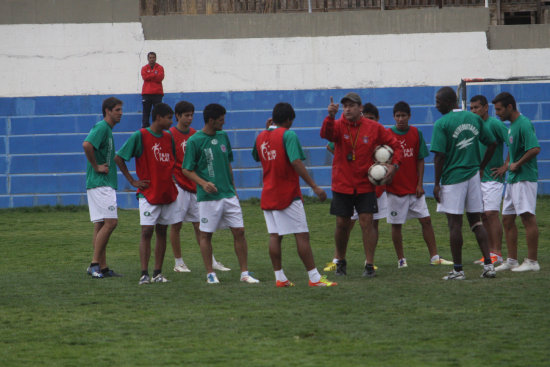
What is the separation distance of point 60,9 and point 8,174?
160 inches

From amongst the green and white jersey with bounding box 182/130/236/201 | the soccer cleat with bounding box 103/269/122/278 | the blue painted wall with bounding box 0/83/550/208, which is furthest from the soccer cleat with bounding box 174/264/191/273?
the blue painted wall with bounding box 0/83/550/208

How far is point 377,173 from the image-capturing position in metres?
8.12

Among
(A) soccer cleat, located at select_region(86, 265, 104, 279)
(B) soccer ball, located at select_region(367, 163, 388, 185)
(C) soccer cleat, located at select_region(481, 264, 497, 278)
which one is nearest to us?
(C) soccer cleat, located at select_region(481, 264, 497, 278)

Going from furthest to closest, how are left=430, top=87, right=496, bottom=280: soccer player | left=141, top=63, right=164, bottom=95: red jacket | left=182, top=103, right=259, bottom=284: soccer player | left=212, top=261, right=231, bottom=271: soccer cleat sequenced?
left=141, top=63, right=164, bottom=95: red jacket, left=212, top=261, right=231, bottom=271: soccer cleat, left=182, top=103, right=259, bottom=284: soccer player, left=430, top=87, right=496, bottom=280: soccer player

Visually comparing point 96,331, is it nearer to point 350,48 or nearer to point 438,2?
point 350,48

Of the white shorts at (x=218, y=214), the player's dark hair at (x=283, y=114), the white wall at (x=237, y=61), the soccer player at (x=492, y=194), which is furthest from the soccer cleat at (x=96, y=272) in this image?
the white wall at (x=237, y=61)

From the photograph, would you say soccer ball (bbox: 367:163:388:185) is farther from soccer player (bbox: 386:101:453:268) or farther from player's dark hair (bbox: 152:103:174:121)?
player's dark hair (bbox: 152:103:174:121)

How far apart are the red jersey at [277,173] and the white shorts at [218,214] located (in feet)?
2.07

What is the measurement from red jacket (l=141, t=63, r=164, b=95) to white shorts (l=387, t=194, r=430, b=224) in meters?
9.51

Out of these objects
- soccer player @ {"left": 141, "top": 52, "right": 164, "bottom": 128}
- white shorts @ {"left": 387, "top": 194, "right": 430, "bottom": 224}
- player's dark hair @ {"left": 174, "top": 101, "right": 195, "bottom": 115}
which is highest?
soccer player @ {"left": 141, "top": 52, "right": 164, "bottom": 128}

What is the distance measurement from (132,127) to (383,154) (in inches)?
434

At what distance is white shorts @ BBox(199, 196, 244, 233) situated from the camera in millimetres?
8250

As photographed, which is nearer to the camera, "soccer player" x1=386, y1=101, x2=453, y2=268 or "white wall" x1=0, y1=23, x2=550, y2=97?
"soccer player" x1=386, y1=101, x2=453, y2=268

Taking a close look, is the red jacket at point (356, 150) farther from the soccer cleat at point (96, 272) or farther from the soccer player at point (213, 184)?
the soccer cleat at point (96, 272)
